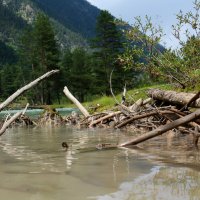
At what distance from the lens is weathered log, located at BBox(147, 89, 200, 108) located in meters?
8.12

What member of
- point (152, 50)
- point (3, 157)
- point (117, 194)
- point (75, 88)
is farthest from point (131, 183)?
point (75, 88)

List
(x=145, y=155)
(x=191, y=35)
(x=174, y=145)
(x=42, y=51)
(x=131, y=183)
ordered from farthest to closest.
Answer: (x=42, y=51) < (x=191, y=35) < (x=174, y=145) < (x=145, y=155) < (x=131, y=183)

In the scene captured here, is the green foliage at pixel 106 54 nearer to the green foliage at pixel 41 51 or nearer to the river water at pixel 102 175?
the green foliage at pixel 41 51

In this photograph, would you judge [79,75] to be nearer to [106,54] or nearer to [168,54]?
[106,54]

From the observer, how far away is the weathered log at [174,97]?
8.12 metres

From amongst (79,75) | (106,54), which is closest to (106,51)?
(106,54)

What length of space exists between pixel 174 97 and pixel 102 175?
5.22 m

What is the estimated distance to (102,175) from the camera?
4215mm

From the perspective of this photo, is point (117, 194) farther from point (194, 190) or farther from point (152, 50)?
point (152, 50)

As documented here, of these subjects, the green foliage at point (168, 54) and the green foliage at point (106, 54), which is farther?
the green foliage at point (106, 54)

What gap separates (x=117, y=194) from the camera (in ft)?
10.9

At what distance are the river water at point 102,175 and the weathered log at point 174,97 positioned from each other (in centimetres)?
198

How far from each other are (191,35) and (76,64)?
70.3 meters

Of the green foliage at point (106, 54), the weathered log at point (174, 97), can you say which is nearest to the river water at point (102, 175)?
the weathered log at point (174, 97)
